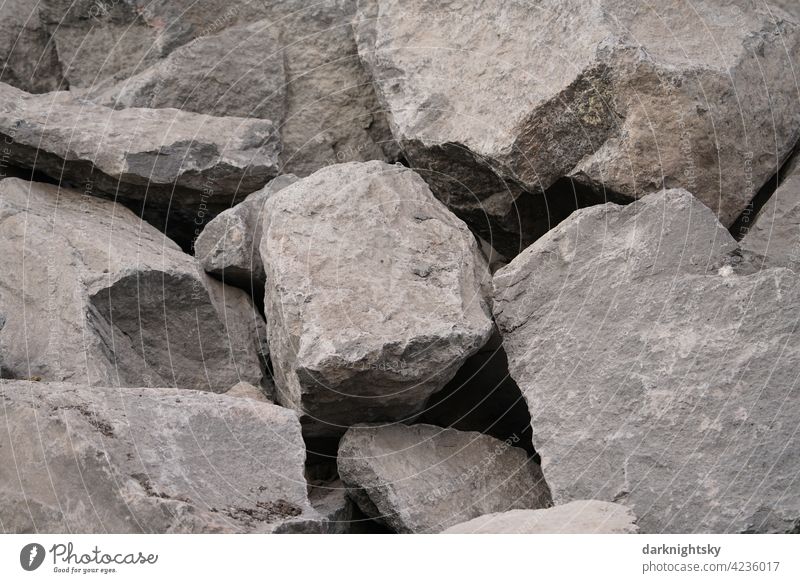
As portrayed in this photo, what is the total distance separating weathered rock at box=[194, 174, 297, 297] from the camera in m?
5.59

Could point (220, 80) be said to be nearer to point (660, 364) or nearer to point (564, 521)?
point (660, 364)

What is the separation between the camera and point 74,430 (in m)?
4.02

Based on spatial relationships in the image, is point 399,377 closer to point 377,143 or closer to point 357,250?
point 357,250

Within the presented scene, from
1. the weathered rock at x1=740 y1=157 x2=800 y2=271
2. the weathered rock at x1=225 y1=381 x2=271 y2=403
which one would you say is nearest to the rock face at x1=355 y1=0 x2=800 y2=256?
the weathered rock at x1=740 y1=157 x2=800 y2=271

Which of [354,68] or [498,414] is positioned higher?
[354,68]

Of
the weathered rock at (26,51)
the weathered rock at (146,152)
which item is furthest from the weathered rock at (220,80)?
the weathered rock at (26,51)

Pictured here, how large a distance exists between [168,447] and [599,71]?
2808 millimetres

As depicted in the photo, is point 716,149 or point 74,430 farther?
point 716,149

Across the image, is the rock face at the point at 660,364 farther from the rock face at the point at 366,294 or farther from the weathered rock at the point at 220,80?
the weathered rock at the point at 220,80

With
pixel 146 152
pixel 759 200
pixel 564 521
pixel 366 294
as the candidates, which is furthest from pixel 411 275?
pixel 759 200

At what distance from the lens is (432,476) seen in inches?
187
